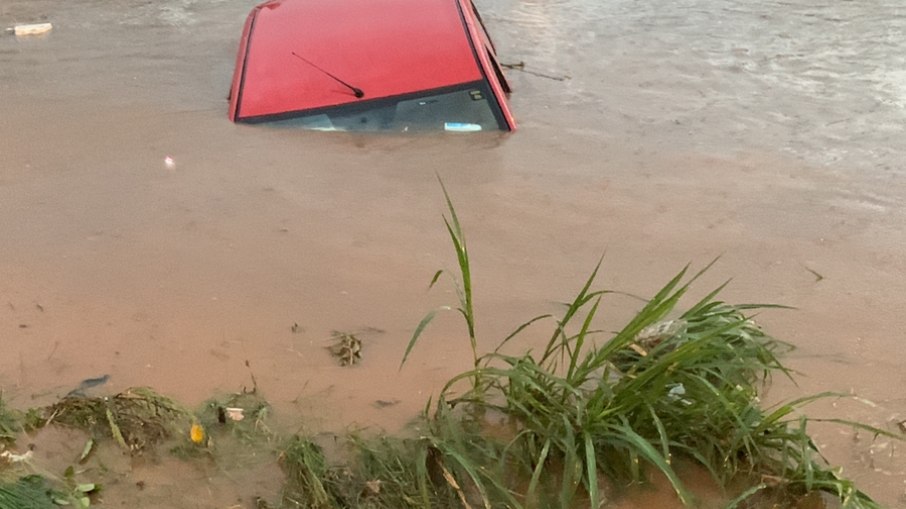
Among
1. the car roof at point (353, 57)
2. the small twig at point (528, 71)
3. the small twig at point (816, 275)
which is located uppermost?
the car roof at point (353, 57)

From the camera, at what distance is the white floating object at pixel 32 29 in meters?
5.01

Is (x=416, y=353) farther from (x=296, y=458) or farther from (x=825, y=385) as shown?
(x=825, y=385)

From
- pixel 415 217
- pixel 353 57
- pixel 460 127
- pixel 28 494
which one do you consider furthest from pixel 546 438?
pixel 353 57

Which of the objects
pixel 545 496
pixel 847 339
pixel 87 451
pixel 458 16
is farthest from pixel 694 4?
pixel 87 451

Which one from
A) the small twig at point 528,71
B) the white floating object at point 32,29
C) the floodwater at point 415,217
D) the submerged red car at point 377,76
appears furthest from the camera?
the white floating object at point 32,29

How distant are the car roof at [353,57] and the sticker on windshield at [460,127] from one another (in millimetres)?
223

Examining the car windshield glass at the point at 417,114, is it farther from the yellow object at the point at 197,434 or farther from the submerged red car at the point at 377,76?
the yellow object at the point at 197,434

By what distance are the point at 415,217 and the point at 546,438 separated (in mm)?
1435

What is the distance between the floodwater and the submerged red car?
11cm

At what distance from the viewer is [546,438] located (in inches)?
77.2

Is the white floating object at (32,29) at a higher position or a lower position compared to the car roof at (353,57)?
lower

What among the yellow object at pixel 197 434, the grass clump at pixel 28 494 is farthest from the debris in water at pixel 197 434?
the grass clump at pixel 28 494

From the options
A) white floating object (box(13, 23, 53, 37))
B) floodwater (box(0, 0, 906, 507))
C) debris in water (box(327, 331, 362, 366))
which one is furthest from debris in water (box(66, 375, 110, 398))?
white floating object (box(13, 23, 53, 37))

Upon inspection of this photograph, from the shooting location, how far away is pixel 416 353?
244 centimetres
